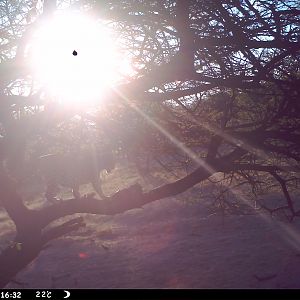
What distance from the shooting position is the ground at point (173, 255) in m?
10.4

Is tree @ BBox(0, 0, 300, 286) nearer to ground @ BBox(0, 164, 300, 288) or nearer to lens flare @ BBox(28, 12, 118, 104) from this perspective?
lens flare @ BBox(28, 12, 118, 104)

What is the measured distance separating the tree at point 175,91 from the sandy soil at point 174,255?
14.2 feet

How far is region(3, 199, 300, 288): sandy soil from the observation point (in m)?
10.4

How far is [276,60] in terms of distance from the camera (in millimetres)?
3818

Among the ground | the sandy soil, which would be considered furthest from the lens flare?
the sandy soil

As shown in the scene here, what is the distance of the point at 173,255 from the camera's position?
12.6m

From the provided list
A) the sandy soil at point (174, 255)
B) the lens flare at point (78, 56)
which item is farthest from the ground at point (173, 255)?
the lens flare at point (78, 56)

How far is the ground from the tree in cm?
365

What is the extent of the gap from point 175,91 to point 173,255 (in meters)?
8.91

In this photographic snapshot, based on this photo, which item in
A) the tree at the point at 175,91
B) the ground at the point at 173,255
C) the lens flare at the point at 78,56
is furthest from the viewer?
the ground at the point at 173,255

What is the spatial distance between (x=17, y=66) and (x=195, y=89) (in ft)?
4.43

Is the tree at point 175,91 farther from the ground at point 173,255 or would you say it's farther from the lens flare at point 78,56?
the ground at point 173,255

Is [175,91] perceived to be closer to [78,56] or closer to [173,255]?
[78,56]

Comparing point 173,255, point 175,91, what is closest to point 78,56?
point 175,91
